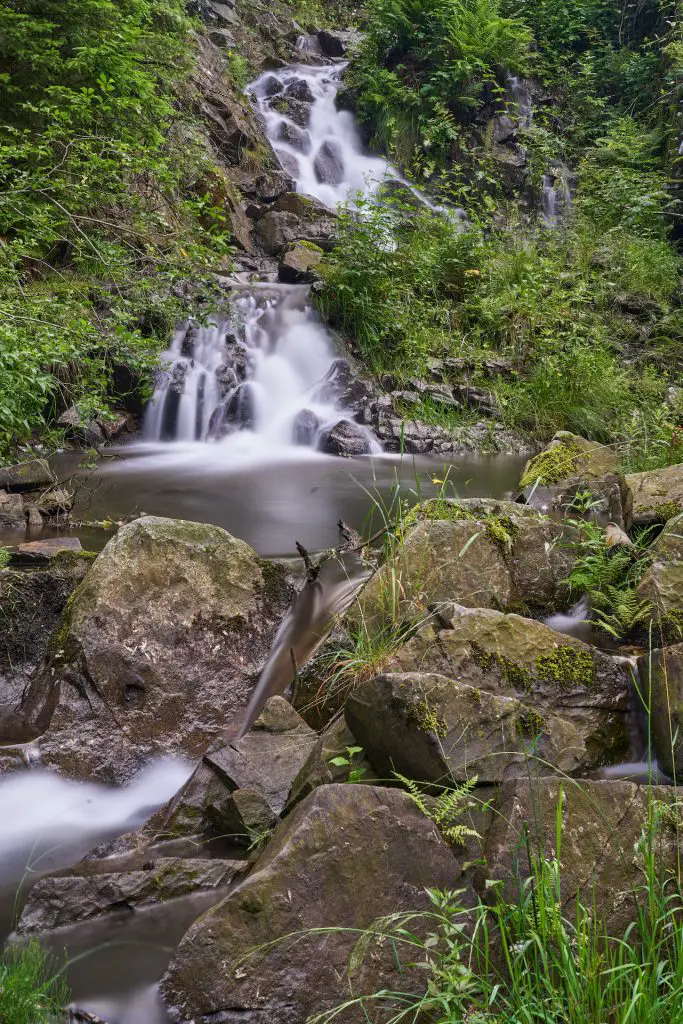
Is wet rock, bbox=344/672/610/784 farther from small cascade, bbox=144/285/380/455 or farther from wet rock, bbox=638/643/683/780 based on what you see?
small cascade, bbox=144/285/380/455

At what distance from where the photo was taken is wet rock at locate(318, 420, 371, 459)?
9.58 m

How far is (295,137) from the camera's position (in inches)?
676

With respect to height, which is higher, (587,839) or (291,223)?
(291,223)

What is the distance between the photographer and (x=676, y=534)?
12.2ft

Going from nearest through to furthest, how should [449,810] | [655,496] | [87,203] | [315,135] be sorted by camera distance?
[449,810] < [655,496] < [87,203] < [315,135]

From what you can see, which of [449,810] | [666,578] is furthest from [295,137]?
[449,810]

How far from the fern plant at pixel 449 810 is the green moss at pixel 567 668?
78 cm

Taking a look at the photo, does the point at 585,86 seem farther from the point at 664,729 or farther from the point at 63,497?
the point at 664,729

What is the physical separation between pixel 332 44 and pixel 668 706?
871 inches

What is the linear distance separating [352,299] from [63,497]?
20.8 feet

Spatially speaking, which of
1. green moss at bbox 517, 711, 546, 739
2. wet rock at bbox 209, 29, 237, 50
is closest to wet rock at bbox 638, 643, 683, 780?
green moss at bbox 517, 711, 546, 739

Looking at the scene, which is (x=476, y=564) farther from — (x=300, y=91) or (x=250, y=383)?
(x=300, y=91)

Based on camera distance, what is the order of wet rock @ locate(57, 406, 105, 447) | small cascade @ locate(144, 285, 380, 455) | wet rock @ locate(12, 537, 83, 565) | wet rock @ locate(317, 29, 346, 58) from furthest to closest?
1. wet rock @ locate(317, 29, 346, 58)
2. small cascade @ locate(144, 285, 380, 455)
3. wet rock @ locate(57, 406, 105, 447)
4. wet rock @ locate(12, 537, 83, 565)

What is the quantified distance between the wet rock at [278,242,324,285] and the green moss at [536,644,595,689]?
9.91 meters
